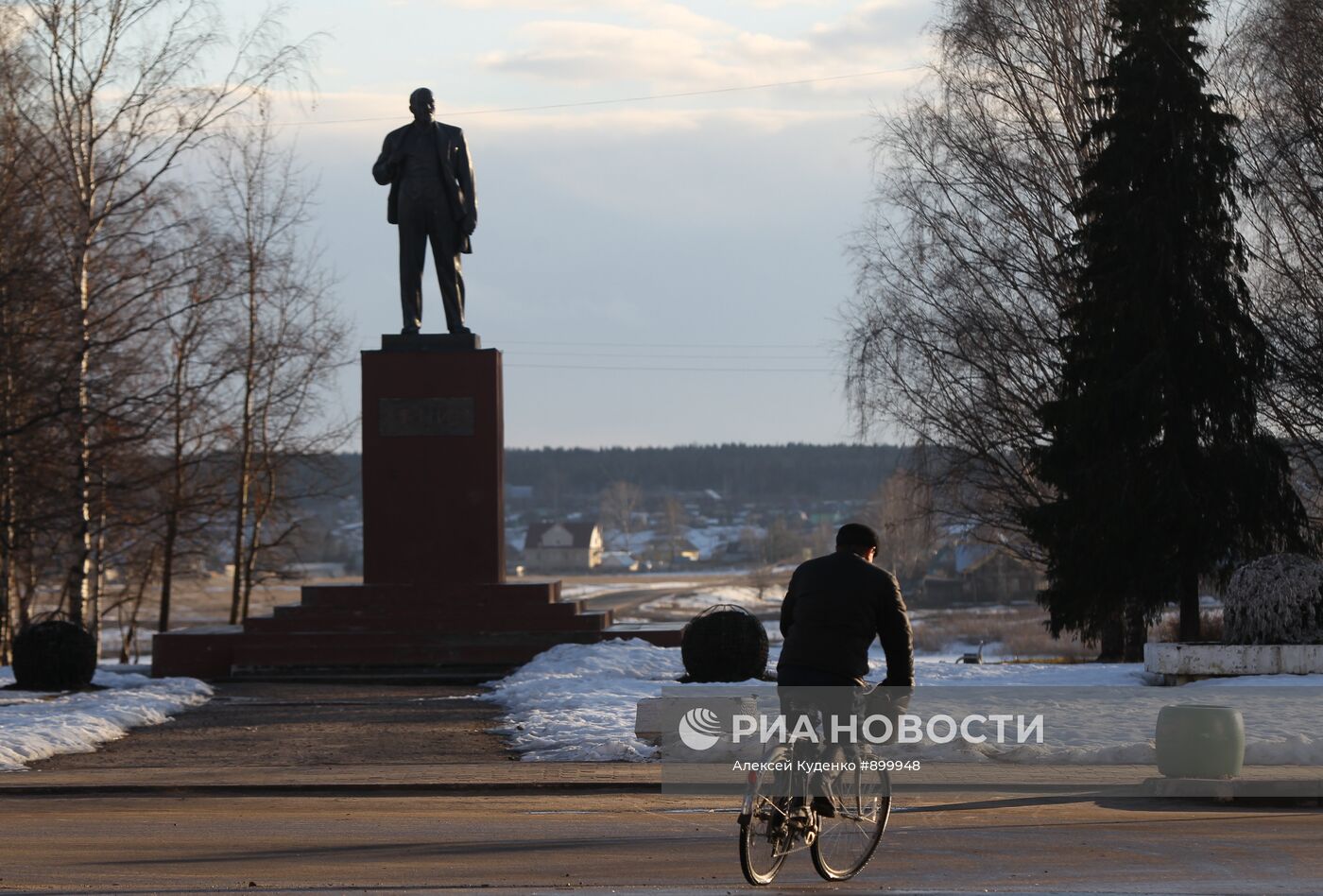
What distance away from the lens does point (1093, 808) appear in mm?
11867

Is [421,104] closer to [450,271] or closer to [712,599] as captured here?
[450,271]

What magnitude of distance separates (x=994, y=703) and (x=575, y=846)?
8.44 m

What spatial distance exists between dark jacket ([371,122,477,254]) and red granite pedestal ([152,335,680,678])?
1728 mm

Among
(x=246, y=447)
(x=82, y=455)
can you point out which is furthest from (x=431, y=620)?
(x=246, y=447)

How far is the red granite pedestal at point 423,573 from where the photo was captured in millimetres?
22766

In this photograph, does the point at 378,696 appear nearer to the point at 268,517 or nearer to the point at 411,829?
the point at 411,829

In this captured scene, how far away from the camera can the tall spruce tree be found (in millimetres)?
23828

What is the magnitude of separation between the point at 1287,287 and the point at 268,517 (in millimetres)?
25459

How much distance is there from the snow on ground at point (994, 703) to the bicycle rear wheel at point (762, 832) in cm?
644

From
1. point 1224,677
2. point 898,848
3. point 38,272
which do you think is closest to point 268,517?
point 38,272

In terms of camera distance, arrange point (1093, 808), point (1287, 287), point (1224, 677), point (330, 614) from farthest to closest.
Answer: point (1287, 287)
point (330, 614)
point (1224, 677)
point (1093, 808)

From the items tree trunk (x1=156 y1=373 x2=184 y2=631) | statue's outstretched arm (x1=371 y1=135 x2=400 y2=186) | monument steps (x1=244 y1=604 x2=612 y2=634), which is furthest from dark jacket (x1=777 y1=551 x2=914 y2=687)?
tree trunk (x1=156 y1=373 x2=184 y2=631)

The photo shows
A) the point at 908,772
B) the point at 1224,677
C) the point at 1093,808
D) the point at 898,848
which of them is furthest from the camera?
the point at 1224,677

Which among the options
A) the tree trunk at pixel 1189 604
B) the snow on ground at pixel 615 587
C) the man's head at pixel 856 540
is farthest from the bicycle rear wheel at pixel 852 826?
the snow on ground at pixel 615 587
